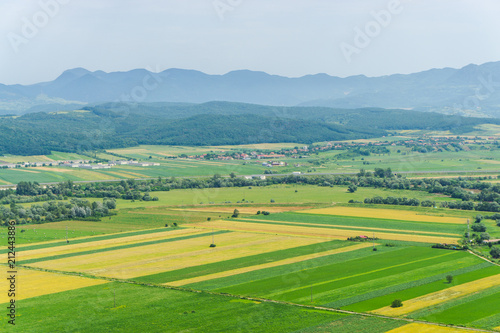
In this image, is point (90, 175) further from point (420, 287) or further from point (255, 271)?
point (420, 287)

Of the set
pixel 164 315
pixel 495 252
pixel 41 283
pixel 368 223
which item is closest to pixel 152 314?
pixel 164 315

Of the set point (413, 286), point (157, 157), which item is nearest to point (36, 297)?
point (413, 286)

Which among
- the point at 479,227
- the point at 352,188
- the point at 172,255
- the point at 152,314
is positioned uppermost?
the point at 352,188

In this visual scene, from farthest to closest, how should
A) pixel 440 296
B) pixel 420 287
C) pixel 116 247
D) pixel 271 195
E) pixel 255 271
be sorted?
pixel 271 195, pixel 116 247, pixel 255 271, pixel 420 287, pixel 440 296

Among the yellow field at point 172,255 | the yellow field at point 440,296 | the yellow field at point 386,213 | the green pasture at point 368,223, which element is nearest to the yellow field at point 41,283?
the yellow field at point 172,255

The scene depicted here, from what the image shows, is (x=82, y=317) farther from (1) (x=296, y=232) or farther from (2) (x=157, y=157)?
(2) (x=157, y=157)

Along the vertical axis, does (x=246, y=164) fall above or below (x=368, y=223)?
above

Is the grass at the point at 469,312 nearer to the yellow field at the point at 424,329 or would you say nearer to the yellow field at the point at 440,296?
the yellow field at the point at 424,329

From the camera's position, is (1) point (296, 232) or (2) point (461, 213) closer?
(1) point (296, 232)
